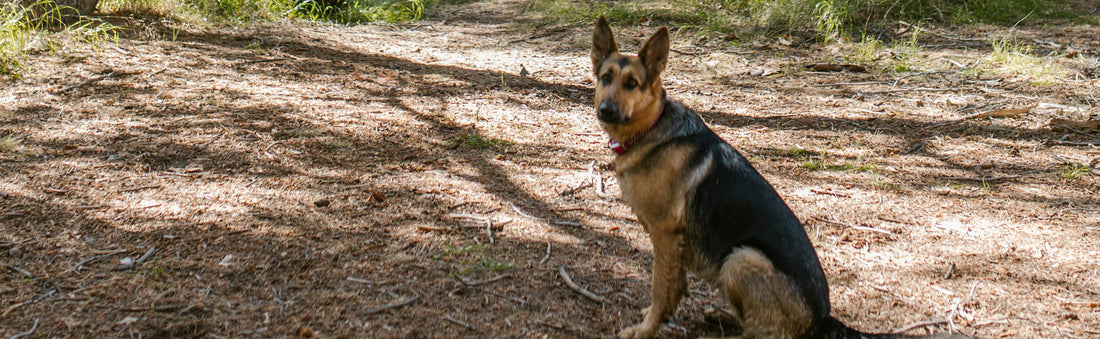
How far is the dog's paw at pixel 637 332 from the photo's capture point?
3.33 m

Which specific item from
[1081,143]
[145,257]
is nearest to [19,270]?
[145,257]

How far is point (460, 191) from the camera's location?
4992 millimetres

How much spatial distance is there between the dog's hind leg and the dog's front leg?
0.96 feet

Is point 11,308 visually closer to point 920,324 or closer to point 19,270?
point 19,270

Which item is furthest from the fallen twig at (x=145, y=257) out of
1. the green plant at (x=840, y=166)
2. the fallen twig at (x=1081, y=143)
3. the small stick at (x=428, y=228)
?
the fallen twig at (x=1081, y=143)

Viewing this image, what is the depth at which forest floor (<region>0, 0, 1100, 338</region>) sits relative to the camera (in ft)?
11.6

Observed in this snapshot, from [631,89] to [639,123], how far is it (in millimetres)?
177

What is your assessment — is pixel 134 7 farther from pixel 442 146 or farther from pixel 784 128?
pixel 784 128

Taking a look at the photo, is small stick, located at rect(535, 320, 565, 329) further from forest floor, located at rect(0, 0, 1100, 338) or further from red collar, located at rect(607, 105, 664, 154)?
red collar, located at rect(607, 105, 664, 154)

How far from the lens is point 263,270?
377cm

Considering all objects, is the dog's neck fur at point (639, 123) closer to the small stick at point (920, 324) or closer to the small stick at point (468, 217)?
the small stick at point (468, 217)

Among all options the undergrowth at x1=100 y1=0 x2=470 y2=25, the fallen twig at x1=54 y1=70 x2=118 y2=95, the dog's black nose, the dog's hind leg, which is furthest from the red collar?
the undergrowth at x1=100 y1=0 x2=470 y2=25

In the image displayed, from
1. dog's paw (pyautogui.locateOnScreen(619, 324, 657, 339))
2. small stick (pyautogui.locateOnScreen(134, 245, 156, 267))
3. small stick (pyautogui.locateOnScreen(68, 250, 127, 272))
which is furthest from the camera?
small stick (pyautogui.locateOnScreen(134, 245, 156, 267))

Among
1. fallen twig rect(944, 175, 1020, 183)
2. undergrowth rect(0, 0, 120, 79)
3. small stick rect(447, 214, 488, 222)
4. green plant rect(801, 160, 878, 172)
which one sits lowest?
green plant rect(801, 160, 878, 172)
